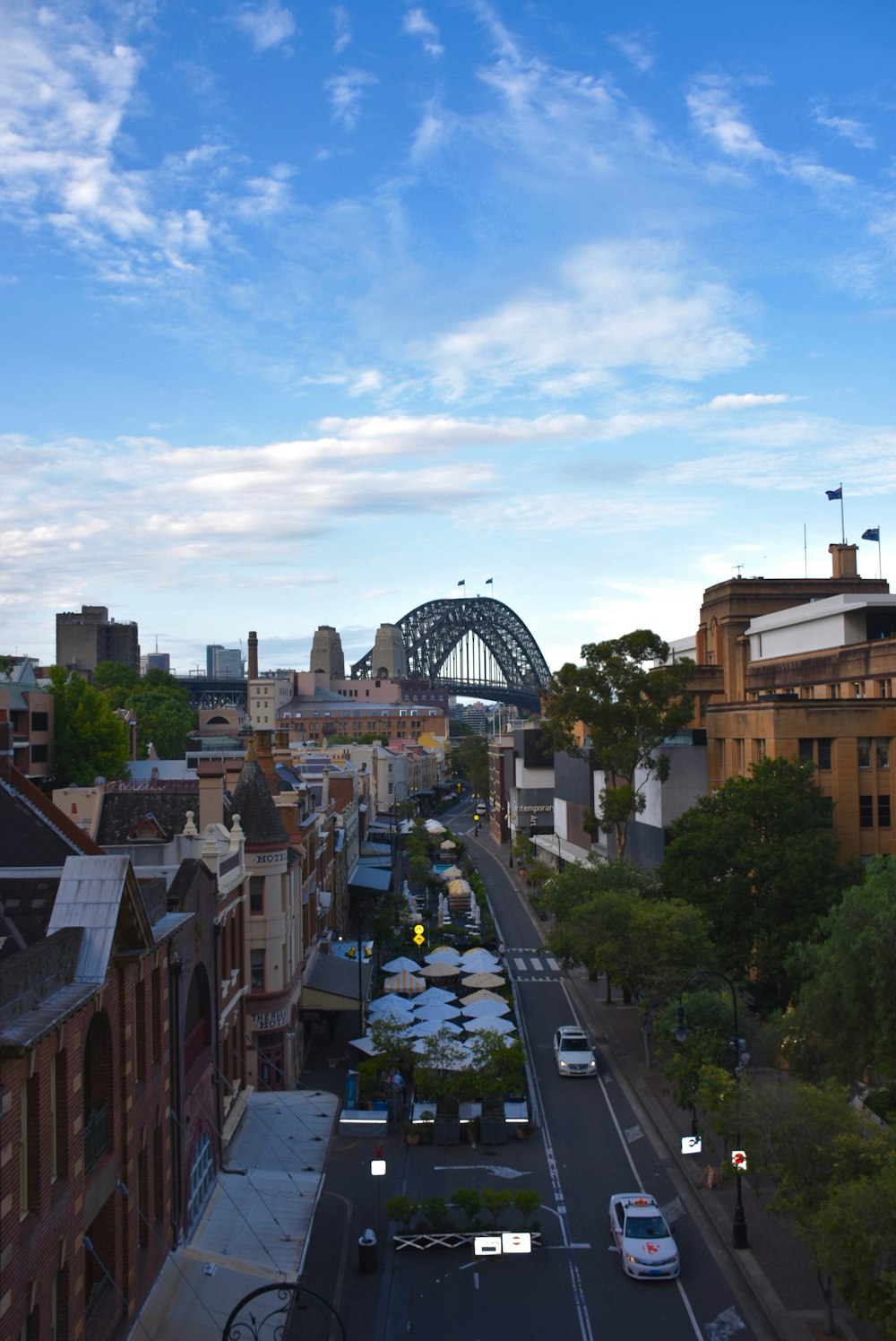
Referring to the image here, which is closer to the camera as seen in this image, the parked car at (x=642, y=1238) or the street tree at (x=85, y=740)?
the parked car at (x=642, y=1238)

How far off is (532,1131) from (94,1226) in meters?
21.7

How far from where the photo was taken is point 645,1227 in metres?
25.7

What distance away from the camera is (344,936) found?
6431 centimetres

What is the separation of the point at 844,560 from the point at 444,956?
1349 inches

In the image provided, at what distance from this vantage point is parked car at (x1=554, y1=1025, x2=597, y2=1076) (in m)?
40.6

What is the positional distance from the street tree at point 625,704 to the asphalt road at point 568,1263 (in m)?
19.3

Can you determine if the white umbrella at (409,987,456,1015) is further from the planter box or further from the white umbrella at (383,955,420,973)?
the planter box

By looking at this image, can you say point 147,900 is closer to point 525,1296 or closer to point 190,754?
point 525,1296

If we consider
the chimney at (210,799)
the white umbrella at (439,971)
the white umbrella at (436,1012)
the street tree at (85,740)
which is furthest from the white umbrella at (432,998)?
the street tree at (85,740)

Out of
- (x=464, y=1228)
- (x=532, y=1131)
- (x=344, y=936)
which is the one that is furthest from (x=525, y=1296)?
(x=344, y=936)

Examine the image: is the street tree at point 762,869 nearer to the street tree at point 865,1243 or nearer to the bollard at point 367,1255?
the bollard at point 367,1255

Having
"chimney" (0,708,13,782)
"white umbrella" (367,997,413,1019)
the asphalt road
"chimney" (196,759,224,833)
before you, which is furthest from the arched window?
"white umbrella" (367,997,413,1019)

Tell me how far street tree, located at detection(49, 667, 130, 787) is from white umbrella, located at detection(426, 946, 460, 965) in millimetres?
32438

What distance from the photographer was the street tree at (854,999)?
27859 mm
